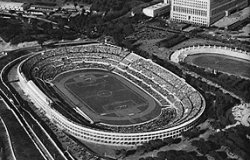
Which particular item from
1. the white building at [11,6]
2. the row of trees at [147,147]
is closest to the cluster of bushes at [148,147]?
the row of trees at [147,147]

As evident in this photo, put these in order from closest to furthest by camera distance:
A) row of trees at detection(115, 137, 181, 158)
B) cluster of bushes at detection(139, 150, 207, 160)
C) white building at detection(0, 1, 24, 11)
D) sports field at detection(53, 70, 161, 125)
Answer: cluster of bushes at detection(139, 150, 207, 160), row of trees at detection(115, 137, 181, 158), sports field at detection(53, 70, 161, 125), white building at detection(0, 1, 24, 11)

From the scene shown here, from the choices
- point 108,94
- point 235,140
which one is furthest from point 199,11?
point 235,140

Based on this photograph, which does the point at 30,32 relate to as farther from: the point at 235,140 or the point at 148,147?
the point at 235,140

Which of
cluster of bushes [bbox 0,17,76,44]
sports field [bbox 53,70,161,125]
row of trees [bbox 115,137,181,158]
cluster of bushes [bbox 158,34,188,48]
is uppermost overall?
cluster of bushes [bbox 0,17,76,44]

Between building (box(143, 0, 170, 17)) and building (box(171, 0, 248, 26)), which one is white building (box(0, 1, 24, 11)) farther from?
building (box(171, 0, 248, 26))

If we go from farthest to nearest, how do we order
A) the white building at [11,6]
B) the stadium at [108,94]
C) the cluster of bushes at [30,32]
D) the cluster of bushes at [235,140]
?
the white building at [11,6] < the cluster of bushes at [30,32] < the stadium at [108,94] < the cluster of bushes at [235,140]

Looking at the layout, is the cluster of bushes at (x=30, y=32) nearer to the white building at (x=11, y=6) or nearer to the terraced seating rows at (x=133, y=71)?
the terraced seating rows at (x=133, y=71)

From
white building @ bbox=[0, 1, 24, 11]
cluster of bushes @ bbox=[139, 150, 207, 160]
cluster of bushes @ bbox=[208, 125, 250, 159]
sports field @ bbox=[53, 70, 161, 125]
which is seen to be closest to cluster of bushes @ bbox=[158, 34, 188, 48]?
sports field @ bbox=[53, 70, 161, 125]
